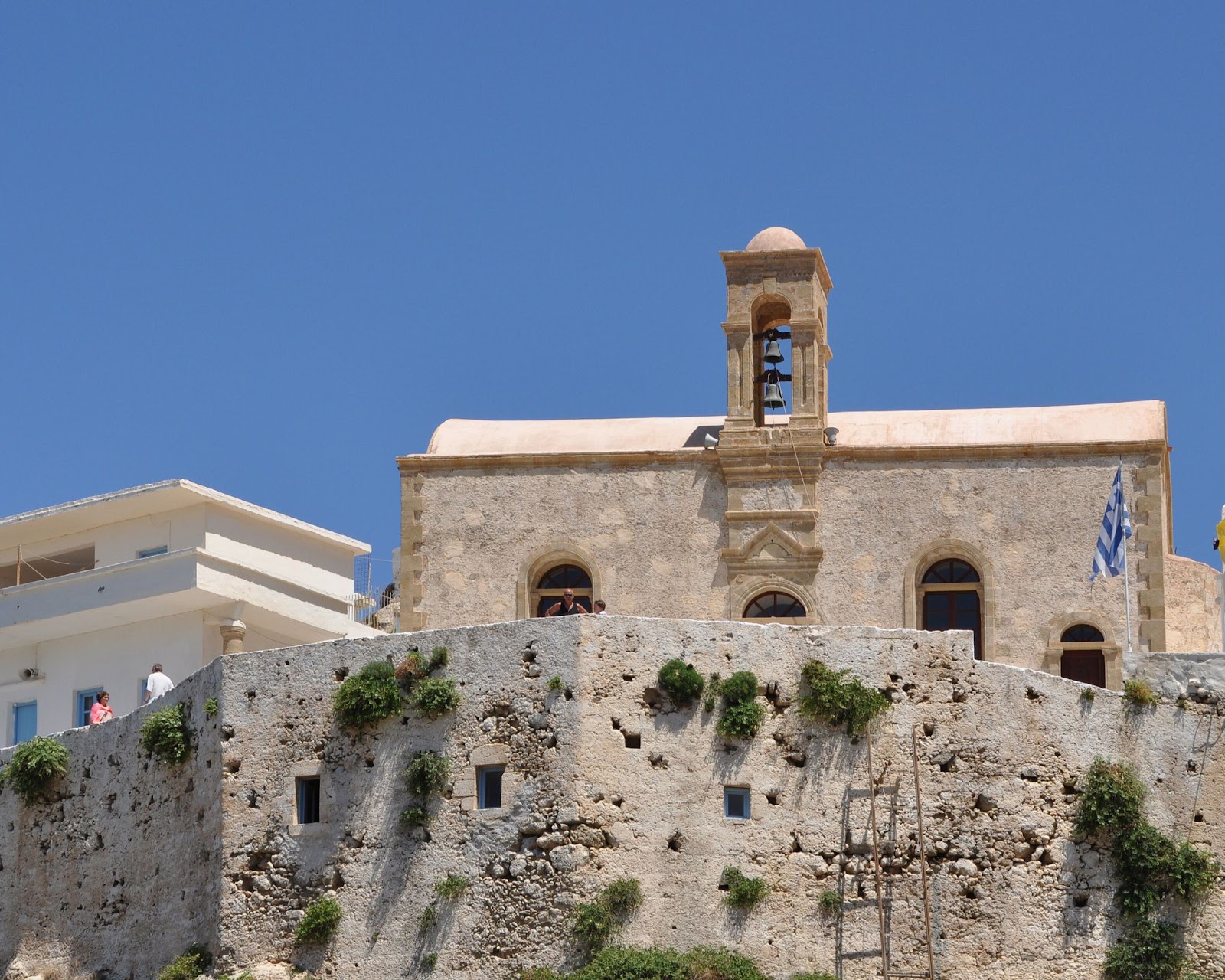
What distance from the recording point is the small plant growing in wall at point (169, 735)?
45812mm

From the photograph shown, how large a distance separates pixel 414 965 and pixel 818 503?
41.0 ft

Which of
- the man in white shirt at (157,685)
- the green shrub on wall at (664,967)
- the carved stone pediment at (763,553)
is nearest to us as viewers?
the green shrub on wall at (664,967)

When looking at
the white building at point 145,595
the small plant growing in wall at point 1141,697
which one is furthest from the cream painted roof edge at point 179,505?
the small plant growing in wall at point 1141,697

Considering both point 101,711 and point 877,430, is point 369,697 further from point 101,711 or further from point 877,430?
point 877,430

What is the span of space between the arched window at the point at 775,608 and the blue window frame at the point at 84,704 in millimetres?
11674

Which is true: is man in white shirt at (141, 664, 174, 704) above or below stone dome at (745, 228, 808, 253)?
below

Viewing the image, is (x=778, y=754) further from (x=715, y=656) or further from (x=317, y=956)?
(x=317, y=956)

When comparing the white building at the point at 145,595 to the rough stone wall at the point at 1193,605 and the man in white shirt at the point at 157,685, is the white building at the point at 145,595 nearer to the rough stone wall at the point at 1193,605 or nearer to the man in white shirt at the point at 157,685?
the man in white shirt at the point at 157,685

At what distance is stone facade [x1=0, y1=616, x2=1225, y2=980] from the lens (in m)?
42.8

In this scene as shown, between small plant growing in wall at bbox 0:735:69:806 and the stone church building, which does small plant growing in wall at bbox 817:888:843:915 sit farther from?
small plant growing in wall at bbox 0:735:69:806

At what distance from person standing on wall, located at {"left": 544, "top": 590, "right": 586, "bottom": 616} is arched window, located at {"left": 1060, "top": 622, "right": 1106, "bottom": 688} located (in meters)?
8.05

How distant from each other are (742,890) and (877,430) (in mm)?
12217

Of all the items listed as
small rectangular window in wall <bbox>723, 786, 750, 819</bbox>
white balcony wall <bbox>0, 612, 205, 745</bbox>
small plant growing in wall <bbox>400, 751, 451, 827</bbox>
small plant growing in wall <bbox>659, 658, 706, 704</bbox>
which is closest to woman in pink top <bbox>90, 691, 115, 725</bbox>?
white balcony wall <bbox>0, 612, 205, 745</bbox>

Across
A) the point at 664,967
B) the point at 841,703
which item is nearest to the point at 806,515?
the point at 841,703
